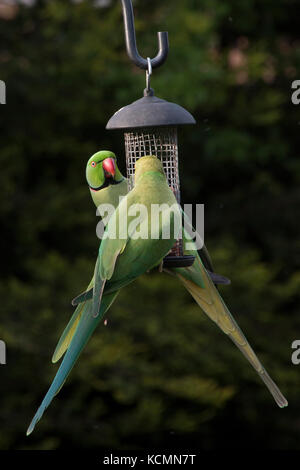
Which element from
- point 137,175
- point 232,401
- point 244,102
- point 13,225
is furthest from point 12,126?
point 137,175

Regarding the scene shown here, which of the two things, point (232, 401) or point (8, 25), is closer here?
point (8, 25)

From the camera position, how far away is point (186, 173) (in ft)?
21.1

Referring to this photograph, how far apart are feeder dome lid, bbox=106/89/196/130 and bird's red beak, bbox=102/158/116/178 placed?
208 mm

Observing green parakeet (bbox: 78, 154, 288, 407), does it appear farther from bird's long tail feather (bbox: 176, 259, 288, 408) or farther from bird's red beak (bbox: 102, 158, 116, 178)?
bird's red beak (bbox: 102, 158, 116, 178)

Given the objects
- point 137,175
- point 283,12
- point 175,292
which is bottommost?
point 137,175

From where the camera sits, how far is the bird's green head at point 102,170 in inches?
101

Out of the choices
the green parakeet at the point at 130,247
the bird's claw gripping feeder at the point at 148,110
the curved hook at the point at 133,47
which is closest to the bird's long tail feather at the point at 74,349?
the green parakeet at the point at 130,247

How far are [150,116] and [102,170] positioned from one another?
1.23 feet

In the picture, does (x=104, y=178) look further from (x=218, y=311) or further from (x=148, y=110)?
(x=218, y=311)

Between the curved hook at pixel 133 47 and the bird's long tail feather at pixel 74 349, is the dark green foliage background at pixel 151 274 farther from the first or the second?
the curved hook at pixel 133 47

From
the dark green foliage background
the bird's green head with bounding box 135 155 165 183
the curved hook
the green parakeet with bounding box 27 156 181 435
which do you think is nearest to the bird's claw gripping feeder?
the curved hook

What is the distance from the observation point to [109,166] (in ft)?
8.39

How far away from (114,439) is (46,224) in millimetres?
1842

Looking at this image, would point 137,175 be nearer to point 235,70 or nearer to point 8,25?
point 8,25
